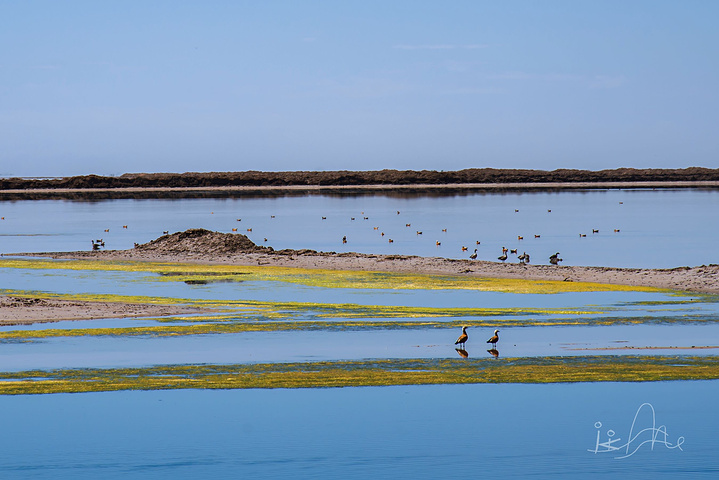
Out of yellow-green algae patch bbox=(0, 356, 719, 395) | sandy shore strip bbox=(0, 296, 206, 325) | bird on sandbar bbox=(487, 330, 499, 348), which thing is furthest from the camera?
sandy shore strip bbox=(0, 296, 206, 325)

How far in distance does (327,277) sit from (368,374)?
2033cm

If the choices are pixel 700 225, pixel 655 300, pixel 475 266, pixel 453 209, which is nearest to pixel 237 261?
pixel 475 266

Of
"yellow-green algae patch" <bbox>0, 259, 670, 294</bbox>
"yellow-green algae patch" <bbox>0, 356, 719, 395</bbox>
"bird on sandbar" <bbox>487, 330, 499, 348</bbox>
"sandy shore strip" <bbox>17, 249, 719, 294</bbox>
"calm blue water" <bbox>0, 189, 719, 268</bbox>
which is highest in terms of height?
"bird on sandbar" <bbox>487, 330, 499, 348</bbox>

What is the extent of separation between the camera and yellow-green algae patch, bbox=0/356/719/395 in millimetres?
18344

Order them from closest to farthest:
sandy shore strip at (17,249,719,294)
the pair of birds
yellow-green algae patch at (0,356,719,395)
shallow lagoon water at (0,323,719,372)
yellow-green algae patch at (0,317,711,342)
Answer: yellow-green algae patch at (0,356,719,395) < shallow lagoon water at (0,323,719,372) < the pair of birds < yellow-green algae patch at (0,317,711,342) < sandy shore strip at (17,249,719,294)

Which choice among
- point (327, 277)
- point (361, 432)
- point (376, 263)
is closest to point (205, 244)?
point (376, 263)

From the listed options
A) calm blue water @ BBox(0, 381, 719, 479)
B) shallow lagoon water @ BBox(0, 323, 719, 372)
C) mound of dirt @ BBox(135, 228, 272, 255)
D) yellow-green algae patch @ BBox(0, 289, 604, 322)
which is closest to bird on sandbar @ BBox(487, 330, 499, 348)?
shallow lagoon water @ BBox(0, 323, 719, 372)

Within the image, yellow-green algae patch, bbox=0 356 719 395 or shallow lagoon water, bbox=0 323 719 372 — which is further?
shallow lagoon water, bbox=0 323 719 372

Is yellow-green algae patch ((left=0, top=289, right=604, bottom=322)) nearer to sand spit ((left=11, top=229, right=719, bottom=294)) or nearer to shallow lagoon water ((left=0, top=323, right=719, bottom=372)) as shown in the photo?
shallow lagoon water ((left=0, top=323, right=719, bottom=372))

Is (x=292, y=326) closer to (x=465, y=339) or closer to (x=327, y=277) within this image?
(x=465, y=339)

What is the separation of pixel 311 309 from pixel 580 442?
15.0m

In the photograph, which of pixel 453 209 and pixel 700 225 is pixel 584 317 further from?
pixel 453 209

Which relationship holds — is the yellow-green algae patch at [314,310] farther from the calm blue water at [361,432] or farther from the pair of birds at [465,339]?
the calm blue water at [361,432]

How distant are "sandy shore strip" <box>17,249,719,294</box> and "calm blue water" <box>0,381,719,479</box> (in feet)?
59.2
